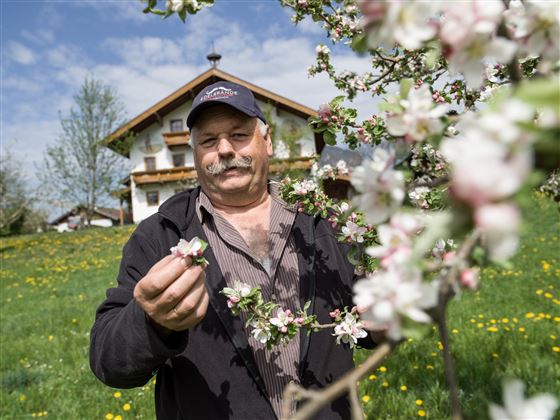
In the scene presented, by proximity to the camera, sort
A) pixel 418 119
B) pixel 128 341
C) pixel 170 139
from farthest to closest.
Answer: pixel 170 139 → pixel 128 341 → pixel 418 119

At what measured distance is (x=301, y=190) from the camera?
2.20 meters

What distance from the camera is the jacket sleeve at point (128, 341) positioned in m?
1.71

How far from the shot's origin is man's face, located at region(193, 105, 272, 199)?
8.91ft

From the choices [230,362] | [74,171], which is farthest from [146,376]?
[74,171]

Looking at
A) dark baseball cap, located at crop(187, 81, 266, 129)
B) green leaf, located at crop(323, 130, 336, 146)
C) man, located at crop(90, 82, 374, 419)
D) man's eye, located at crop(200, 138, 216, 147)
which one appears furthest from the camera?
man's eye, located at crop(200, 138, 216, 147)

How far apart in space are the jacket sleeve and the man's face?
0.67 m

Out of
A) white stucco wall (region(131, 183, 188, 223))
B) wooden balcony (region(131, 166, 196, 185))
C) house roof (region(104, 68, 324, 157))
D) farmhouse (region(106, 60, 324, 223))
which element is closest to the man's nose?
farmhouse (region(106, 60, 324, 223))

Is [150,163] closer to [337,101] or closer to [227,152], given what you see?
[227,152]

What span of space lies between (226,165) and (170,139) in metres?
25.6

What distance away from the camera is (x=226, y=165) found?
2699 mm

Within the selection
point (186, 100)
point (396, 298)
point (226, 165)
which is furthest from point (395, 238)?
point (186, 100)

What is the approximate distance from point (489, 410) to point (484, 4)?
47 cm

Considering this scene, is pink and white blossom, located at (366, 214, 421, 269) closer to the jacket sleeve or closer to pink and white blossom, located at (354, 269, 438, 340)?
pink and white blossom, located at (354, 269, 438, 340)

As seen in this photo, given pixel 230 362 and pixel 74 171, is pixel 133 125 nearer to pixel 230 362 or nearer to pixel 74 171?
pixel 74 171
